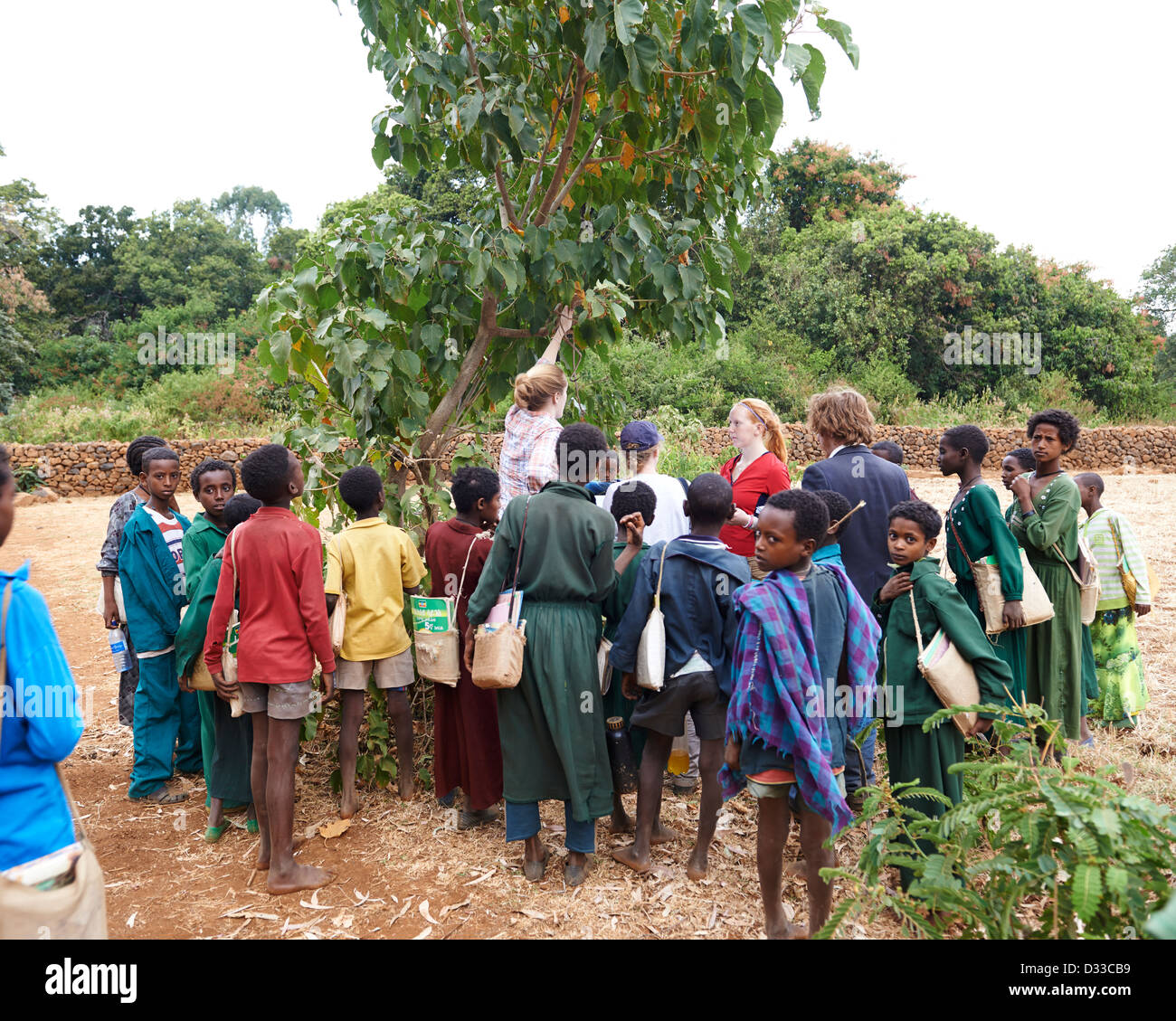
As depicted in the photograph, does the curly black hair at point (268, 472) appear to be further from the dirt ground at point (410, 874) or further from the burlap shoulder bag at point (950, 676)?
the burlap shoulder bag at point (950, 676)

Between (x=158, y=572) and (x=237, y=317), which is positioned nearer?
(x=158, y=572)

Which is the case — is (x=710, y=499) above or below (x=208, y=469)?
below

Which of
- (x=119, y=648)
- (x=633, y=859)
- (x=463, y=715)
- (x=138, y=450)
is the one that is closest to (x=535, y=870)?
(x=633, y=859)

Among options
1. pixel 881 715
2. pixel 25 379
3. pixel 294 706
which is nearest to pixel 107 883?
pixel 294 706

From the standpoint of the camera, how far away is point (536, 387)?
3.89m

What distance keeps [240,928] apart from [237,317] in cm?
2585

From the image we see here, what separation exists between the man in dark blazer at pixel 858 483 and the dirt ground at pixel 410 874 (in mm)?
1076

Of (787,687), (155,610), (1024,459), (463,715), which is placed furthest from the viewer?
(1024,459)

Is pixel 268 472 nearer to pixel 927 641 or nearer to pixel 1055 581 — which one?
pixel 927 641

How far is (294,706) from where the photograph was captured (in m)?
3.39

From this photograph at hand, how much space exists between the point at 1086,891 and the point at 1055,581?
2.70 meters

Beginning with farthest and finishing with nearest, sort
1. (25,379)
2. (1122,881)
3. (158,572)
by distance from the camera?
(25,379), (158,572), (1122,881)
